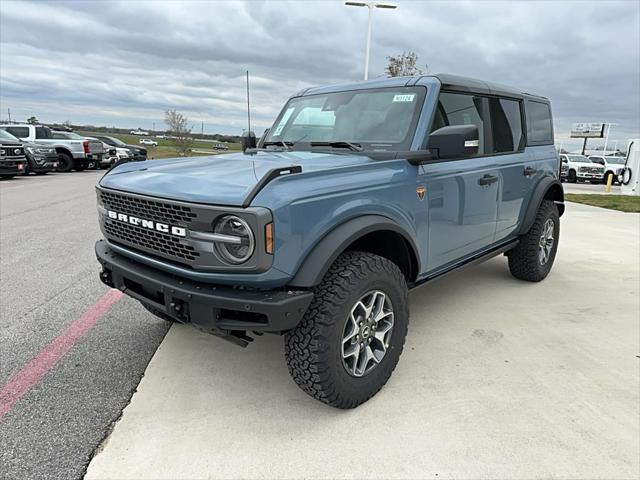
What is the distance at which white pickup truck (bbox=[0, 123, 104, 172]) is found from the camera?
58.4ft

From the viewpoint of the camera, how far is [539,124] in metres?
4.81

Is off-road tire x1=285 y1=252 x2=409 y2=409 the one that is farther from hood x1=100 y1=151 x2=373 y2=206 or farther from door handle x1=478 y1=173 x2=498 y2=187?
door handle x1=478 y1=173 x2=498 y2=187

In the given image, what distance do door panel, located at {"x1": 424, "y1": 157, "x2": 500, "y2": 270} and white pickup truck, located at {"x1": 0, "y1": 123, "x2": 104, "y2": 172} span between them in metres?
18.3

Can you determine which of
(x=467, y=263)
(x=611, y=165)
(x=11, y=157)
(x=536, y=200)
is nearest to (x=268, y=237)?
(x=467, y=263)

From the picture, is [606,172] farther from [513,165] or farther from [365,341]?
[365,341]

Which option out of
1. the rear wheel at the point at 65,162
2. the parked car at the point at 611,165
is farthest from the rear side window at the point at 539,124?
the parked car at the point at 611,165

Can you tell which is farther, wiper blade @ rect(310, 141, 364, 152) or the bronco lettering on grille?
wiper blade @ rect(310, 141, 364, 152)

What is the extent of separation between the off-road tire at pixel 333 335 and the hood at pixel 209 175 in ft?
1.89

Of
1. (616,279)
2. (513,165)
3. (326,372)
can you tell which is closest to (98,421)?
(326,372)

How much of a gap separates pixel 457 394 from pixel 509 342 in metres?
0.94

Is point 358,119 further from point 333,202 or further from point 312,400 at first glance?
point 312,400

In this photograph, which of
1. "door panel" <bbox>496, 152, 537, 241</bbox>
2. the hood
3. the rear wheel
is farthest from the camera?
the rear wheel

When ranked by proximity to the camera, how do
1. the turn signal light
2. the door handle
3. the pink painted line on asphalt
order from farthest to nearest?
the door handle, the pink painted line on asphalt, the turn signal light

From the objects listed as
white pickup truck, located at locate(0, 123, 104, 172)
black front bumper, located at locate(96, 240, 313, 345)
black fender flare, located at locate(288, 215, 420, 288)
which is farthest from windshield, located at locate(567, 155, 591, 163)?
black front bumper, located at locate(96, 240, 313, 345)
